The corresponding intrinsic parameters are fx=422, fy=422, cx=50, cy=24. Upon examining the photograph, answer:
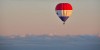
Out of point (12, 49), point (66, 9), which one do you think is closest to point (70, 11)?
point (66, 9)

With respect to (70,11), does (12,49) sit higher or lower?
lower

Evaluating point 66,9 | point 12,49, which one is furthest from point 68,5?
point 12,49

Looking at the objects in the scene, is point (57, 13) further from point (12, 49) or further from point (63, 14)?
point (12, 49)

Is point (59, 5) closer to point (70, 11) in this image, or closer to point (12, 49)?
point (70, 11)

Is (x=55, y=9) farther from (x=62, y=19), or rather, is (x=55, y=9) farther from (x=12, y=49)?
(x=12, y=49)
